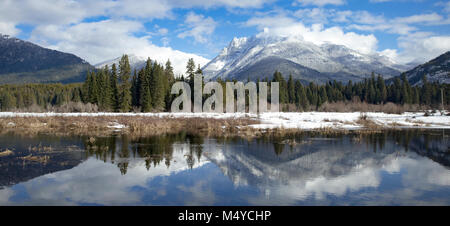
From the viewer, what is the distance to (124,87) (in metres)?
69.2

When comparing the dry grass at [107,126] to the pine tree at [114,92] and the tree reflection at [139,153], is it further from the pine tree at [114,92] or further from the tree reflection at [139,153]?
the pine tree at [114,92]

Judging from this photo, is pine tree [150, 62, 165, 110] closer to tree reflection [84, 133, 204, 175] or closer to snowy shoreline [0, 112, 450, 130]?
snowy shoreline [0, 112, 450, 130]

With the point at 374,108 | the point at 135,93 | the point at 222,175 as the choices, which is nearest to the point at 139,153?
the point at 222,175

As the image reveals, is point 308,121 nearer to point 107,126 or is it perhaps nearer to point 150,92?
point 107,126

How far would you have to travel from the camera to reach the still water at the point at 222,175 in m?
10.6

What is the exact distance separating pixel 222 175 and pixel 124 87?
196 ft

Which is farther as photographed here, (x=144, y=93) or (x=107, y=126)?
Answer: (x=144, y=93)

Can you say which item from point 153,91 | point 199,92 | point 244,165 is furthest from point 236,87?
point 244,165

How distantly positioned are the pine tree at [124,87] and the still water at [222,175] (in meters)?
44.6

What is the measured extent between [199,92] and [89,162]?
59.2 m

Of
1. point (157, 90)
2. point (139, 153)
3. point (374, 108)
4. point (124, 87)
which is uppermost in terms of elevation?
point (124, 87)

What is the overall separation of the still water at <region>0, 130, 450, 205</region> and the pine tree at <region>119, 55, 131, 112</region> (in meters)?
44.6
